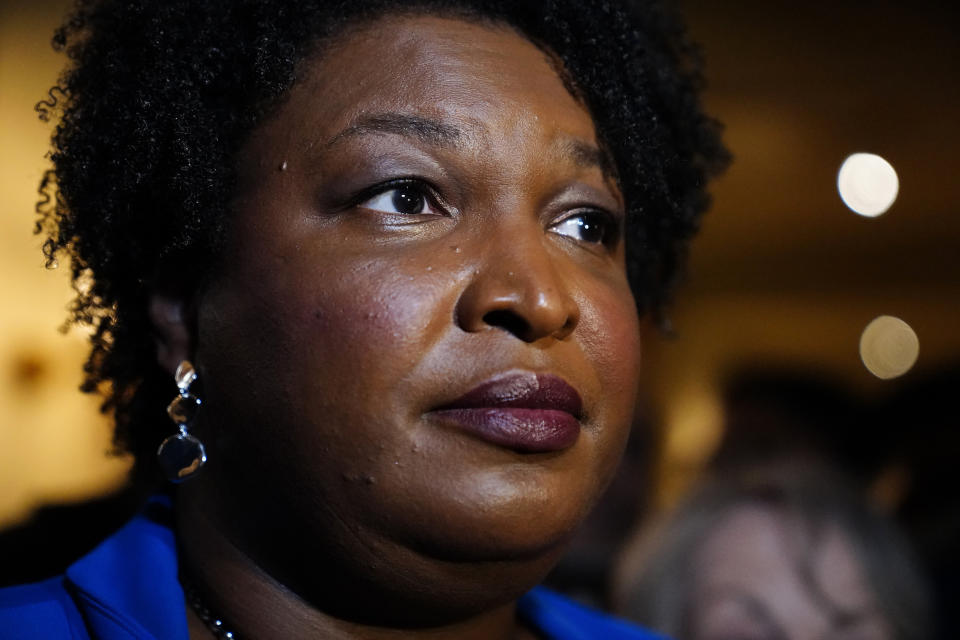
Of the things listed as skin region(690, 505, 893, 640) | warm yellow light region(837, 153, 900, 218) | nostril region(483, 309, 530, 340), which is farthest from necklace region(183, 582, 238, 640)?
warm yellow light region(837, 153, 900, 218)

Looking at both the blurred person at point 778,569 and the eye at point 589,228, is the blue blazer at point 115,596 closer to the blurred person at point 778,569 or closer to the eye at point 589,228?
the eye at point 589,228

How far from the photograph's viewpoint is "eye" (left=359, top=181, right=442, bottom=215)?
1.38 meters

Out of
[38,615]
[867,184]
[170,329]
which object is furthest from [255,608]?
[867,184]

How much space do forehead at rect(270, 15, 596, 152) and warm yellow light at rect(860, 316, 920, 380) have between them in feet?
19.6

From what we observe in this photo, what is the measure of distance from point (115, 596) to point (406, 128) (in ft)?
2.59

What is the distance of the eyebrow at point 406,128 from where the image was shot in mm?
1362

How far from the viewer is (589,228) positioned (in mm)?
1582

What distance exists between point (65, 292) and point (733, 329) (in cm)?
545

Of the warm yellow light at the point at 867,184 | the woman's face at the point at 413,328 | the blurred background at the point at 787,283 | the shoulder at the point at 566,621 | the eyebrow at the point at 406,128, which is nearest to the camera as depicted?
the woman's face at the point at 413,328

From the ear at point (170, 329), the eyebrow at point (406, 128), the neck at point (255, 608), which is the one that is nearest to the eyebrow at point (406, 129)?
the eyebrow at point (406, 128)

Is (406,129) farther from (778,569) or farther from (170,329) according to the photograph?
(778,569)

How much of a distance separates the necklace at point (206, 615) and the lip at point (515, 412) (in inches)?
19.2

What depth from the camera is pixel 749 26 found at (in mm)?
3645

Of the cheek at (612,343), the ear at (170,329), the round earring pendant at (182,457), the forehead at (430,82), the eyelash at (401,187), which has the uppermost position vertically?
the forehead at (430,82)
